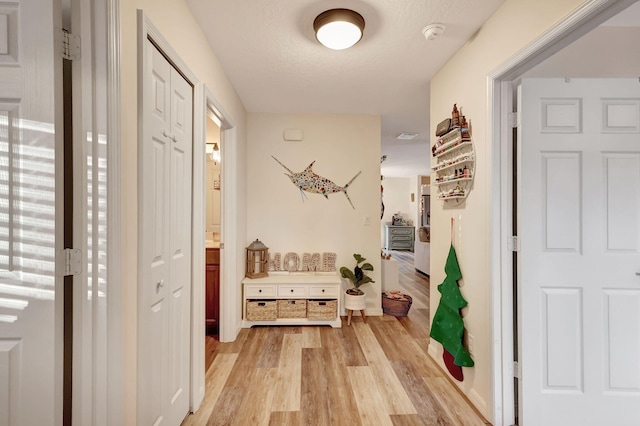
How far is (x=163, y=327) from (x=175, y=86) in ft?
4.28

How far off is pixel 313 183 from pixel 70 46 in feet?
8.99

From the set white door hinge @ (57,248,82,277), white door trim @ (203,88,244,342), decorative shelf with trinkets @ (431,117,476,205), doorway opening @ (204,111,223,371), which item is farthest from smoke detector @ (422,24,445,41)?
white door hinge @ (57,248,82,277)

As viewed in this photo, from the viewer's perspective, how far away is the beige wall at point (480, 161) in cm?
160

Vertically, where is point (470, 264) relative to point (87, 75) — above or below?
below

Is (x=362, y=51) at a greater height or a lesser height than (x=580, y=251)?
greater

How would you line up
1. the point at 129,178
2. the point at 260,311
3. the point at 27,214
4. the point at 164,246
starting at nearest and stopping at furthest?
the point at 27,214
the point at 129,178
the point at 164,246
the point at 260,311

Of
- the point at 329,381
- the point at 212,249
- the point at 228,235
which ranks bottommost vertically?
the point at 329,381

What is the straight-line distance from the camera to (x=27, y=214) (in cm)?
97

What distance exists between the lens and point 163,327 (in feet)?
4.92

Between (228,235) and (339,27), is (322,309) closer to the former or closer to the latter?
(228,235)

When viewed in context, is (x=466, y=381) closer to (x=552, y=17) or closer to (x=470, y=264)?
(x=470, y=264)

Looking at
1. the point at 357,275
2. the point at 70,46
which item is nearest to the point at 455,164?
the point at 357,275

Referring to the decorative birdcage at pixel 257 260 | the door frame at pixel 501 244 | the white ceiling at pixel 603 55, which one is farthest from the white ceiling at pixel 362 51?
the decorative birdcage at pixel 257 260

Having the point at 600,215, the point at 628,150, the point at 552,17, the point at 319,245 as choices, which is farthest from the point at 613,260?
the point at 319,245
